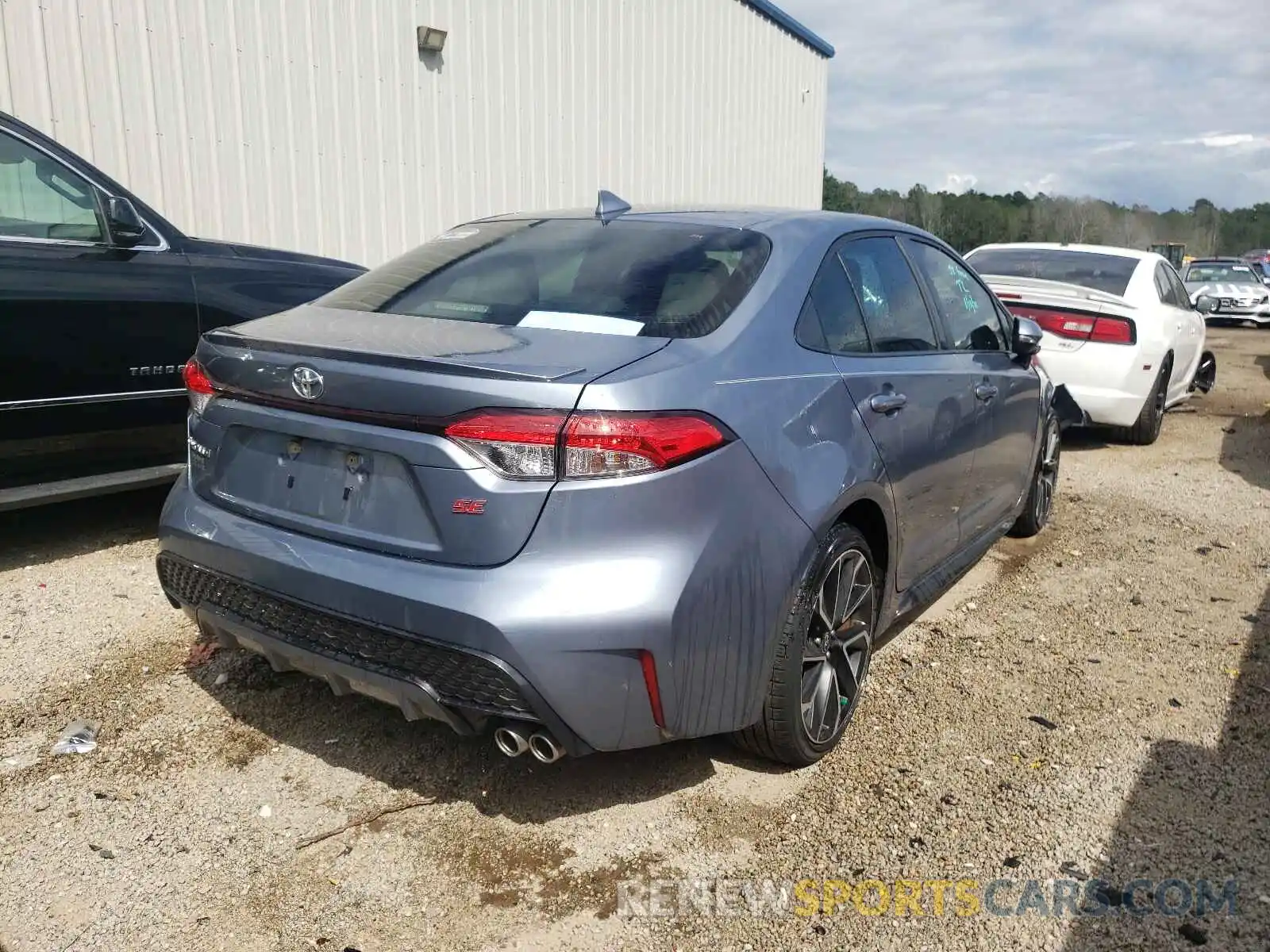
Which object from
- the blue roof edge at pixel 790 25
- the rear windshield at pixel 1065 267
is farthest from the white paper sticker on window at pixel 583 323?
the blue roof edge at pixel 790 25

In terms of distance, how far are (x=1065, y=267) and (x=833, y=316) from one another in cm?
597

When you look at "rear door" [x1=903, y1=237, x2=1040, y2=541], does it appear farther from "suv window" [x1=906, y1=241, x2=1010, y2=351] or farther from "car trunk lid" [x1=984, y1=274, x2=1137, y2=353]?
"car trunk lid" [x1=984, y1=274, x2=1137, y2=353]

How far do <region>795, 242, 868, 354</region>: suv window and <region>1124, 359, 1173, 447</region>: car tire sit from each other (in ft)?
17.6

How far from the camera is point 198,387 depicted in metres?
2.81

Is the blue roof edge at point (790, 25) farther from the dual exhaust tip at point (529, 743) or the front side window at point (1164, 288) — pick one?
the dual exhaust tip at point (529, 743)

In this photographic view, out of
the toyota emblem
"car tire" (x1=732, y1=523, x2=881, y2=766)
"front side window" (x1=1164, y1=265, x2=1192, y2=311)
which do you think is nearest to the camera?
the toyota emblem

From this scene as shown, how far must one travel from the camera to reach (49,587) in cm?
415

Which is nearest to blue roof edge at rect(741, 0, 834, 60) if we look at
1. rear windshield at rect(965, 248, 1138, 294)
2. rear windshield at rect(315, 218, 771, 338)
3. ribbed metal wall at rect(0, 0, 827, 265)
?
ribbed metal wall at rect(0, 0, 827, 265)

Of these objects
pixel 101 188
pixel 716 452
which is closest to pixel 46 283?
pixel 101 188

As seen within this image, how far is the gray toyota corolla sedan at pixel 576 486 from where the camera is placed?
2.23 metres

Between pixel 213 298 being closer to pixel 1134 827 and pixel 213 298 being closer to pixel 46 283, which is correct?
pixel 46 283

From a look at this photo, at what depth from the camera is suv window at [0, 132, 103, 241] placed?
4191 millimetres

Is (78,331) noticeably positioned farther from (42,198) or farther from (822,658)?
(822,658)

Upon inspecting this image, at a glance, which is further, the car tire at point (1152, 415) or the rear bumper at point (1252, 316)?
the rear bumper at point (1252, 316)
